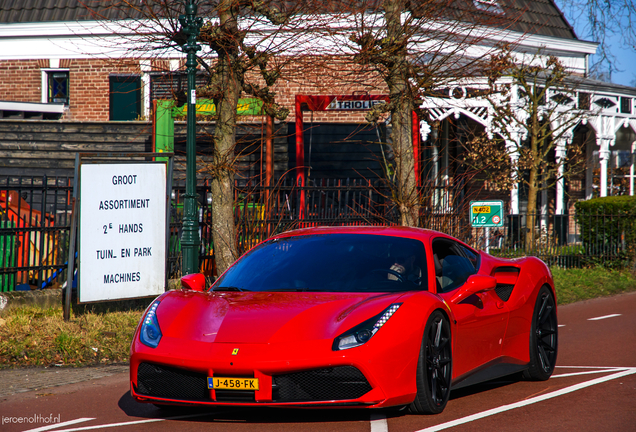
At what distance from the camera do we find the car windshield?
5.97m

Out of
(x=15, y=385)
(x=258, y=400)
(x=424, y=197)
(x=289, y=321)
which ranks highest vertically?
(x=424, y=197)

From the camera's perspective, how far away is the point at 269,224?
43.1ft

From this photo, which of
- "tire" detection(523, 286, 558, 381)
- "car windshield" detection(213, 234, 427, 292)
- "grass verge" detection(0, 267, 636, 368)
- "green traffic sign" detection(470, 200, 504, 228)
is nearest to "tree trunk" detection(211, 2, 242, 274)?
"grass verge" detection(0, 267, 636, 368)

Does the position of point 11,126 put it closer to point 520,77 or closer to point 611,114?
point 520,77

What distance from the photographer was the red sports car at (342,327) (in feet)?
16.4

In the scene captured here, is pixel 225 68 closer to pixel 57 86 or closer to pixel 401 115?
pixel 401 115

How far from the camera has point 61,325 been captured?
372 inches

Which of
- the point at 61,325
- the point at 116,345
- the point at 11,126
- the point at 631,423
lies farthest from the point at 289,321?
the point at 11,126

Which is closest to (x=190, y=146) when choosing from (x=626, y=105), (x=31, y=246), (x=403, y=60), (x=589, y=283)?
(x=31, y=246)

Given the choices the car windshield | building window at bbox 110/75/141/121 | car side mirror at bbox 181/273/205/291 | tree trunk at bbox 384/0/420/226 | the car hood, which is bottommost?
the car hood

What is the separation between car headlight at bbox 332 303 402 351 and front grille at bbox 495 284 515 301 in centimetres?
191

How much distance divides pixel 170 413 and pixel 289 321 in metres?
1.36

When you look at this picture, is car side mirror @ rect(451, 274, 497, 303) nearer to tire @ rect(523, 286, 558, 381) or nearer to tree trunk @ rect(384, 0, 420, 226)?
tire @ rect(523, 286, 558, 381)

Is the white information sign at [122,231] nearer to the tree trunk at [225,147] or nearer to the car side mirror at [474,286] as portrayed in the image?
the tree trunk at [225,147]
